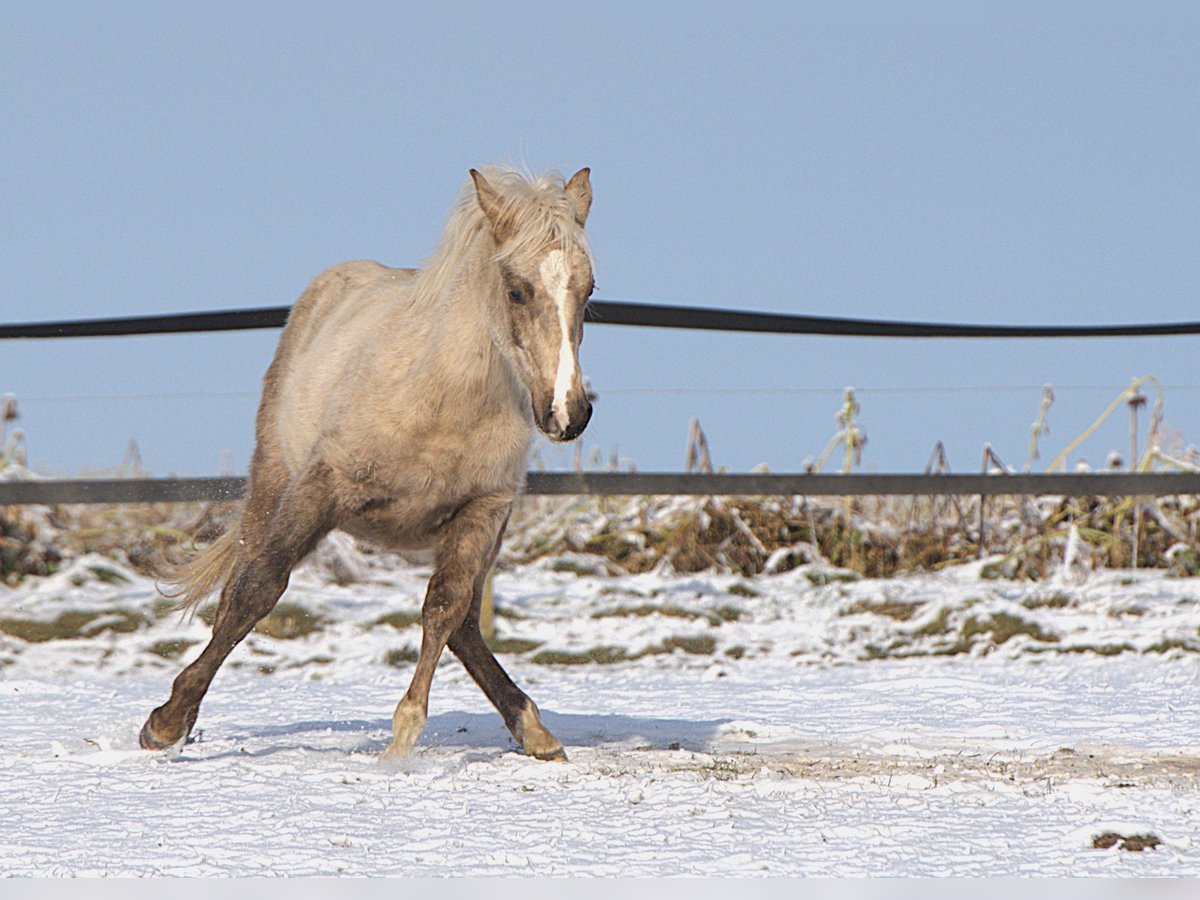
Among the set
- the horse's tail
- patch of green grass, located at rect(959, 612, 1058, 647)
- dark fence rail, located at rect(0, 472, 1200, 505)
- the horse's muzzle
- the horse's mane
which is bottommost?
patch of green grass, located at rect(959, 612, 1058, 647)

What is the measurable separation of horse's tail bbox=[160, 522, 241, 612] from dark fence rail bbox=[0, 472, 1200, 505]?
5.40ft

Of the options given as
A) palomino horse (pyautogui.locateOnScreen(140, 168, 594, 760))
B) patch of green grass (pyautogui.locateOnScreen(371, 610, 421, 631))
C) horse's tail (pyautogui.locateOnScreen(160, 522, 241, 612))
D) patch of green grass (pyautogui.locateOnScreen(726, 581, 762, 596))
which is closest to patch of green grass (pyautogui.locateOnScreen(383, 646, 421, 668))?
patch of green grass (pyautogui.locateOnScreen(371, 610, 421, 631))

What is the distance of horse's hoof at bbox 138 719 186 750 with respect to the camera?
3.74 m

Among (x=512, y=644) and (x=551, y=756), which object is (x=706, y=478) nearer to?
(x=512, y=644)

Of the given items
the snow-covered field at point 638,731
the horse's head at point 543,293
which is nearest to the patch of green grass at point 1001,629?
the snow-covered field at point 638,731

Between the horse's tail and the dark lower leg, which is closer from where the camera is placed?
the dark lower leg

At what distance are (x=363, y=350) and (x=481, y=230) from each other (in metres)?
0.50

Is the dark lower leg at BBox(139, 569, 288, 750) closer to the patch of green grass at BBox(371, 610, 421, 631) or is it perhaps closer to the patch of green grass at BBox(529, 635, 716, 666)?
the patch of green grass at BBox(529, 635, 716, 666)

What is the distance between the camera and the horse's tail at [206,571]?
14.6 feet

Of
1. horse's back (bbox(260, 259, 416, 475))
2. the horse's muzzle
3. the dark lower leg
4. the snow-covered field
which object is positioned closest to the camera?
the snow-covered field

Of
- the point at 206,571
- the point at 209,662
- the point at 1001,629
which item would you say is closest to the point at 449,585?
the point at 209,662

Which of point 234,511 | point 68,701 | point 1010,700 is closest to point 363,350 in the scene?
point 234,511

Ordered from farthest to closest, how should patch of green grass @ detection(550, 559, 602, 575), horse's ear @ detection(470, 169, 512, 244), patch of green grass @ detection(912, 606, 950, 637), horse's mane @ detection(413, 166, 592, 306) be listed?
patch of green grass @ detection(550, 559, 602, 575) → patch of green grass @ detection(912, 606, 950, 637) → horse's ear @ detection(470, 169, 512, 244) → horse's mane @ detection(413, 166, 592, 306)

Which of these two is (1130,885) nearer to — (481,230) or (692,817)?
(692,817)
